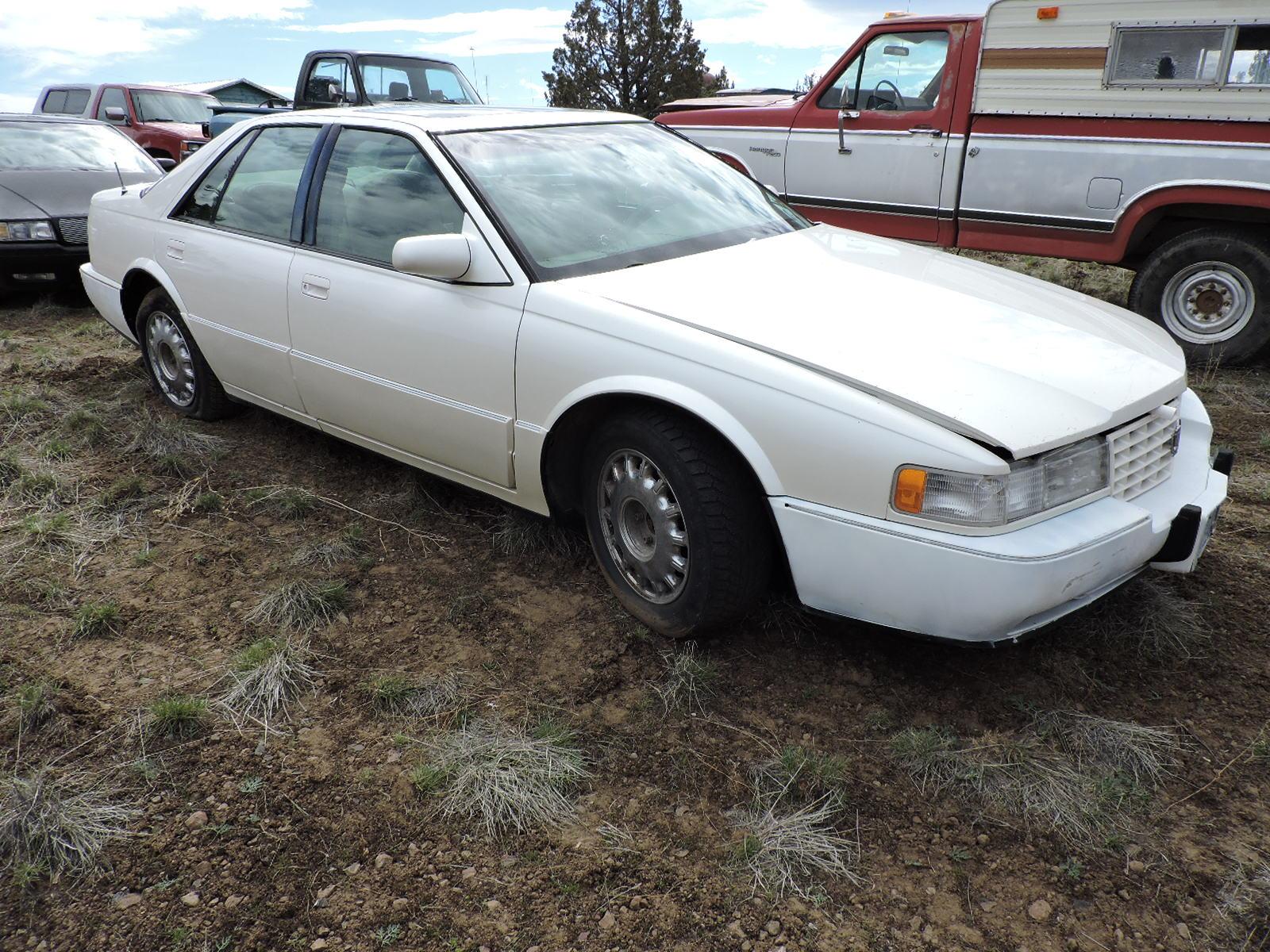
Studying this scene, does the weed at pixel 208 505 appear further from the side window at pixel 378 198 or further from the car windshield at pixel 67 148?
the car windshield at pixel 67 148

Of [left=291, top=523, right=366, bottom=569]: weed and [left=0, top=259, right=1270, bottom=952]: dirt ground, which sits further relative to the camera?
[left=291, top=523, right=366, bottom=569]: weed

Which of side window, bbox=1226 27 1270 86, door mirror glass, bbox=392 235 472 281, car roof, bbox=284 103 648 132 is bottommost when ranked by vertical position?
door mirror glass, bbox=392 235 472 281

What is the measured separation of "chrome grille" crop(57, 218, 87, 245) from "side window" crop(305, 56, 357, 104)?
4530 mm

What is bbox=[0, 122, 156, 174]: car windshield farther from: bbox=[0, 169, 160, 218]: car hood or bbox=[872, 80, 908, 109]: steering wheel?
bbox=[872, 80, 908, 109]: steering wheel

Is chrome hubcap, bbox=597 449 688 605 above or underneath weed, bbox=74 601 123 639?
above

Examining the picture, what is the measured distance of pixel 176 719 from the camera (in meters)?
2.76

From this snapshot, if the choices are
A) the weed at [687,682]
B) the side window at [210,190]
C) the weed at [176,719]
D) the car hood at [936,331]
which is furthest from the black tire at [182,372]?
the weed at [687,682]

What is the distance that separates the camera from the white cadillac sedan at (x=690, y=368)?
8.11 ft

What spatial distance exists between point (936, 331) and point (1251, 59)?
425 centimetres

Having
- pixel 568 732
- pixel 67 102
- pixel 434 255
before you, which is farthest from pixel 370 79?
pixel 568 732

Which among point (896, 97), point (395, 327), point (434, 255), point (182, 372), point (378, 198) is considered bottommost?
point (182, 372)

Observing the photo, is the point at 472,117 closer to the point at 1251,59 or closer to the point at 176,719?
the point at 176,719

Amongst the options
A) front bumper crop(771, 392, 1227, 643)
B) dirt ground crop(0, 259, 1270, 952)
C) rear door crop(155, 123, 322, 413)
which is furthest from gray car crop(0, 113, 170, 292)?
front bumper crop(771, 392, 1227, 643)

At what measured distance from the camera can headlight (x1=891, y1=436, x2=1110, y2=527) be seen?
2395mm
